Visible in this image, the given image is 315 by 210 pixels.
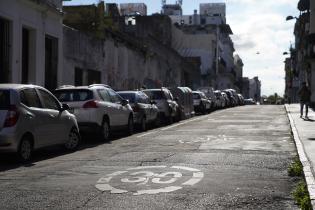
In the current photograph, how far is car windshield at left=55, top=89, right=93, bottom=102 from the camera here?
1733 cm

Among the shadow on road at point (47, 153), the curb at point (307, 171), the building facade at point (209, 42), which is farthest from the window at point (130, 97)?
the building facade at point (209, 42)

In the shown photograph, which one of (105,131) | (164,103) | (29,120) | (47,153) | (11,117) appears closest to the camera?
(11,117)

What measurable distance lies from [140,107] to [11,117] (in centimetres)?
1029

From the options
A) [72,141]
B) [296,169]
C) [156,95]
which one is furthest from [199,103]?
[296,169]

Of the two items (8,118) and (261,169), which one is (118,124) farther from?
(261,169)

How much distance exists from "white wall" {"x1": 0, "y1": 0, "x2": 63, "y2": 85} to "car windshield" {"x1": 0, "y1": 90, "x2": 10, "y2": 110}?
9432 millimetres

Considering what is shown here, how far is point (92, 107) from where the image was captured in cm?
1708

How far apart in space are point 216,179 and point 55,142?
535 centimetres

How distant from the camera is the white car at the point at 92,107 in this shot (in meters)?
17.1

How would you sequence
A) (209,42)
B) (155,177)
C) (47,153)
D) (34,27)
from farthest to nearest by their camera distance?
(209,42) → (34,27) → (47,153) → (155,177)

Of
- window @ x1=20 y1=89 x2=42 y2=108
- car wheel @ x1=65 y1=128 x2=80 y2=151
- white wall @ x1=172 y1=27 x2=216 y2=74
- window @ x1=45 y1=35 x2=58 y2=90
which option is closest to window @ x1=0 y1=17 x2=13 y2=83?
window @ x1=45 y1=35 x2=58 y2=90

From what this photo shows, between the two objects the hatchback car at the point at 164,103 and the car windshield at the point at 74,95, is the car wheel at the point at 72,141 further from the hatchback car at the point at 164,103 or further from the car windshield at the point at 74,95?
the hatchback car at the point at 164,103

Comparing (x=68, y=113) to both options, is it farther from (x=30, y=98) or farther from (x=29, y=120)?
(x=29, y=120)

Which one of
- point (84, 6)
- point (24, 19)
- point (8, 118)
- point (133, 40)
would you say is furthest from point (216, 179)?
point (133, 40)
